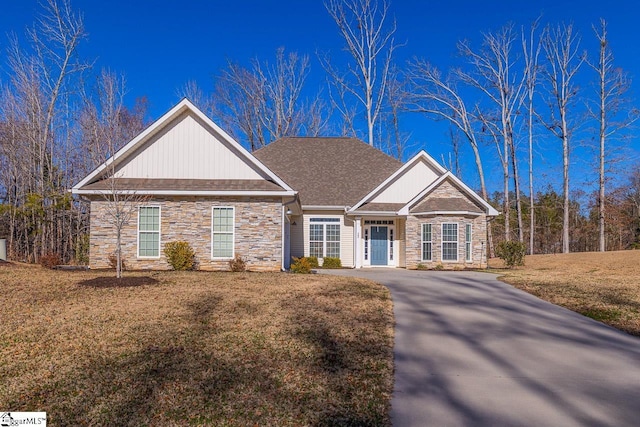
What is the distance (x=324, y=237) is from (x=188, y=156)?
25.0ft

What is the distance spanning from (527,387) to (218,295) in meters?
7.03

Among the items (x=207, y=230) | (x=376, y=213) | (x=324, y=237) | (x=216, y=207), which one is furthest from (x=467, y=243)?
(x=207, y=230)

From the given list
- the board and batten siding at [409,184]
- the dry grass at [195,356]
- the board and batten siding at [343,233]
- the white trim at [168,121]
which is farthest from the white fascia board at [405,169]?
the dry grass at [195,356]

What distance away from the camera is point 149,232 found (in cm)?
1600

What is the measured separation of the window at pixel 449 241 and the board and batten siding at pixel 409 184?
271 centimetres

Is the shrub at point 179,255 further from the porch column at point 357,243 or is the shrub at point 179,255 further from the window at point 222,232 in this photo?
the porch column at point 357,243

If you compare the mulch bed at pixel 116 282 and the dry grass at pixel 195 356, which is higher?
the mulch bed at pixel 116 282

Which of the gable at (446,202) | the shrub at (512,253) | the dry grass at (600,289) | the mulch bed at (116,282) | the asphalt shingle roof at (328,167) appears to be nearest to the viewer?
the dry grass at (600,289)

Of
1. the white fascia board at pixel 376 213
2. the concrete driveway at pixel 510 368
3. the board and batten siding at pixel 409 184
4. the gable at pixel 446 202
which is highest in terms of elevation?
the board and batten siding at pixel 409 184

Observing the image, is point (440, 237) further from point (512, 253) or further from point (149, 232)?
point (149, 232)

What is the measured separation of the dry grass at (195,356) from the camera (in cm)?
432

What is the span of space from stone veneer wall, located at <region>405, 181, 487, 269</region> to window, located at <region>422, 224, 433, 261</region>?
0.13 meters

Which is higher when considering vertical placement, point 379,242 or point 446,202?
point 446,202

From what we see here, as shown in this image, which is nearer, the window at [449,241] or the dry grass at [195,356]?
the dry grass at [195,356]
